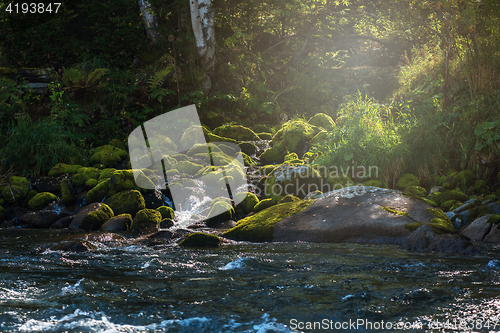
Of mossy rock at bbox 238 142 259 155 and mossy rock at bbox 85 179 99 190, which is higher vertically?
mossy rock at bbox 238 142 259 155

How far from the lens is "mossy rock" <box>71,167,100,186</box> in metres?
9.43

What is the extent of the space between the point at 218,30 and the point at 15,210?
978cm

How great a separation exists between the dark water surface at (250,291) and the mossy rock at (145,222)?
80.8 inches

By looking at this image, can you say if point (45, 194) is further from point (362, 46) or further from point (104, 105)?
point (362, 46)

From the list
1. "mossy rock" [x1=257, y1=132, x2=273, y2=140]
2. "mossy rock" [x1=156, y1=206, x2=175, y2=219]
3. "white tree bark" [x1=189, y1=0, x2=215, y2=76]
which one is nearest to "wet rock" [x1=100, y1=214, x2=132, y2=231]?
"mossy rock" [x1=156, y1=206, x2=175, y2=219]

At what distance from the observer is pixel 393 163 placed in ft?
27.0

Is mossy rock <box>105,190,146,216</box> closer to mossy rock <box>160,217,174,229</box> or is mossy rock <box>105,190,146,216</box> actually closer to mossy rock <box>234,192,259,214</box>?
mossy rock <box>160,217,174,229</box>

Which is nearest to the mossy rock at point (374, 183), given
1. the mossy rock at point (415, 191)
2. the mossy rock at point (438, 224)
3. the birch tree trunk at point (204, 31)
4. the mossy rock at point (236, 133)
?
the mossy rock at point (415, 191)

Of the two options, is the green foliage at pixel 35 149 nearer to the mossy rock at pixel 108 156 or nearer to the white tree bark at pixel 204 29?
the mossy rock at pixel 108 156

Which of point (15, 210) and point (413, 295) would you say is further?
point (15, 210)

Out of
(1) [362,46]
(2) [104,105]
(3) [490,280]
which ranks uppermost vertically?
(1) [362,46]

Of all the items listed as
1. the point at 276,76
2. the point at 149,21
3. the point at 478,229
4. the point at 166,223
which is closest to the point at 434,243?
the point at 478,229

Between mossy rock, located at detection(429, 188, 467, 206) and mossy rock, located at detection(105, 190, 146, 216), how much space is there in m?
6.05

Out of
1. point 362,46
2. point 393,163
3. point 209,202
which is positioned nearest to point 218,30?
point 362,46
